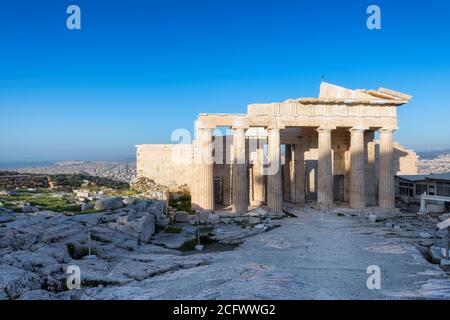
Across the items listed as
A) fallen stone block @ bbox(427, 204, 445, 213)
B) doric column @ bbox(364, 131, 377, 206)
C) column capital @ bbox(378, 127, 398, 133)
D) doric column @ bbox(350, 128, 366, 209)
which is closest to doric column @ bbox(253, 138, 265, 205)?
doric column @ bbox(350, 128, 366, 209)

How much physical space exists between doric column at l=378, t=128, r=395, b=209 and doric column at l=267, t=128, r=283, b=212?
768cm

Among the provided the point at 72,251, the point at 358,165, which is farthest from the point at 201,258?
the point at 358,165

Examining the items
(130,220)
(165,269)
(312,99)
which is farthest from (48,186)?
(165,269)

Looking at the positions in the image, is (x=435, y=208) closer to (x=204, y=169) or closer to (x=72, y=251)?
(x=204, y=169)

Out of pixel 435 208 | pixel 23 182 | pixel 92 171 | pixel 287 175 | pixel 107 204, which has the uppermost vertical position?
pixel 287 175

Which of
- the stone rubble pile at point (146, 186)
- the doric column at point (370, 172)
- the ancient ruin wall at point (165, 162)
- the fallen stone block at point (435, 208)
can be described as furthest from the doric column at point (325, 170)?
the ancient ruin wall at point (165, 162)

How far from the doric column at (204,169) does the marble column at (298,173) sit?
30.8 feet

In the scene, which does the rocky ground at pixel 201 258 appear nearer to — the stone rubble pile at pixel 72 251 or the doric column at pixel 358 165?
the stone rubble pile at pixel 72 251

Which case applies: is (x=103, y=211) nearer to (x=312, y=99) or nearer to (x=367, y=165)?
(x=312, y=99)

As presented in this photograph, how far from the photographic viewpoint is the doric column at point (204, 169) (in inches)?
960

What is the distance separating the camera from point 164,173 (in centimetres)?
3822

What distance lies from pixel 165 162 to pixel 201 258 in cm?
2538

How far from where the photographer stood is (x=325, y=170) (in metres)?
26.5
